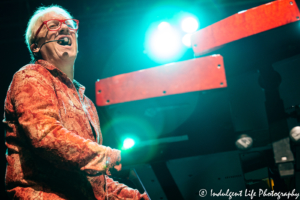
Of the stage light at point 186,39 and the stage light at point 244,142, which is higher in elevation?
the stage light at point 186,39

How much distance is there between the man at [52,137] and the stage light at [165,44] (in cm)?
152

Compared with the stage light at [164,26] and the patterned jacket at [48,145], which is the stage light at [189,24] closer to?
the stage light at [164,26]

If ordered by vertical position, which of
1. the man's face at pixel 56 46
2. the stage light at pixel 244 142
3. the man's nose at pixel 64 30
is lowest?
the stage light at pixel 244 142

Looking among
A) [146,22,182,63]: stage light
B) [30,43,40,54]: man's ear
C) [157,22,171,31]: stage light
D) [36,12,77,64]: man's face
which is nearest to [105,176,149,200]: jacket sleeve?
[36,12,77,64]: man's face

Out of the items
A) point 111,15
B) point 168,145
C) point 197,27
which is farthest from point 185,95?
point 111,15

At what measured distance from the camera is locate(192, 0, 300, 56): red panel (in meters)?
0.94

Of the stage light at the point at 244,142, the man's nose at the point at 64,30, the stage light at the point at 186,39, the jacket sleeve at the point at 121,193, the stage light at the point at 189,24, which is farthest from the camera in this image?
the stage light at the point at 189,24

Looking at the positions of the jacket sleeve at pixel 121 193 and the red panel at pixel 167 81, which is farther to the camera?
the jacket sleeve at pixel 121 193

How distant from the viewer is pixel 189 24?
2.78m

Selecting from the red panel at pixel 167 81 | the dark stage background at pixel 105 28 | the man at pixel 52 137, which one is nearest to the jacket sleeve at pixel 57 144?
the man at pixel 52 137

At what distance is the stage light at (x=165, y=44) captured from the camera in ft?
9.02

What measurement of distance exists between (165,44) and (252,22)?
184cm

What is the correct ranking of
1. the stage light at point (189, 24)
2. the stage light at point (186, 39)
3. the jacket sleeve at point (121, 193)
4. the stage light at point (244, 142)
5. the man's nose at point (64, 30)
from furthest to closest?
1. the stage light at point (189, 24)
2. the stage light at point (186, 39)
3. the man's nose at point (64, 30)
4. the jacket sleeve at point (121, 193)
5. the stage light at point (244, 142)

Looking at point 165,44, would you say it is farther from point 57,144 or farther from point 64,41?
point 57,144
